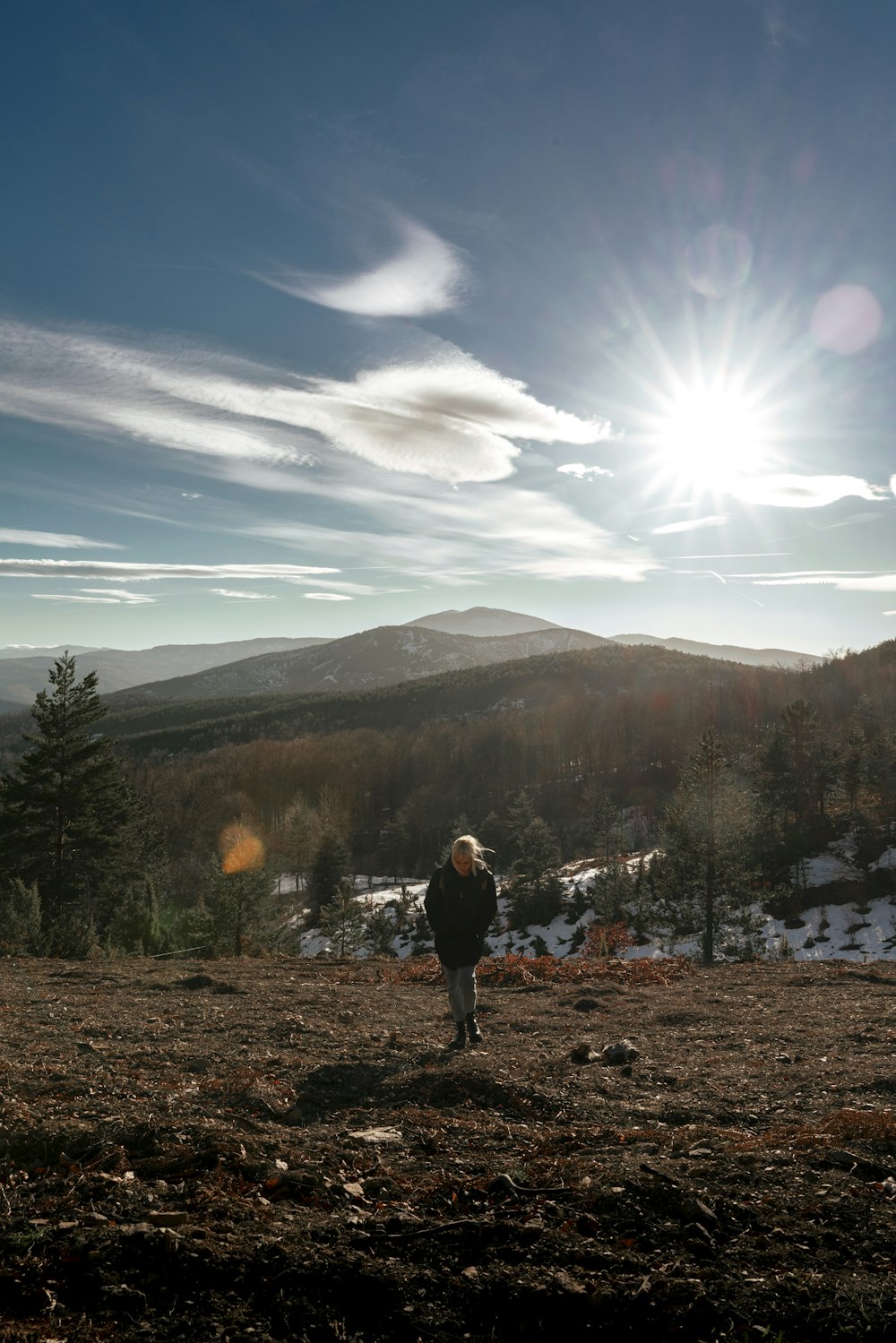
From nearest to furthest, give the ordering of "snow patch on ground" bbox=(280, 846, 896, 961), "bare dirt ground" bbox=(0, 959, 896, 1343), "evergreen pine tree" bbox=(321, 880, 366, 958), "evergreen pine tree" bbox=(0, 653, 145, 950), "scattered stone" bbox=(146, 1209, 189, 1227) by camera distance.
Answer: "bare dirt ground" bbox=(0, 959, 896, 1343)
"scattered stone" bbox=(146, 1209, 189, 1227)
"evergreen pine tree" bbox=(0, 653, 145, 950)
"evergreen pine tree" bbox=(321, 880, 366, 958)
"snow patch on ground" bbox=(280, 846, 896, 961)

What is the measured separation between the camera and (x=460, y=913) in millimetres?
8250

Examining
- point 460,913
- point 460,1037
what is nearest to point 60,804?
point 460,1037

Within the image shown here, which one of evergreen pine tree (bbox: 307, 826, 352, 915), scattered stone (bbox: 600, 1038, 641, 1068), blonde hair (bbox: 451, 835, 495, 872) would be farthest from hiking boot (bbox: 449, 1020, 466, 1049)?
evergreen pine tree (bbox: 307, 826, 352, 915)

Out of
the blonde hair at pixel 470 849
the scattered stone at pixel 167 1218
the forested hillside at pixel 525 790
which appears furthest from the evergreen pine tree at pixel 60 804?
the scattered stone at pixel 167 1218

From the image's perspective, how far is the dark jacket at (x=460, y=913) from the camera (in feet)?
26.9

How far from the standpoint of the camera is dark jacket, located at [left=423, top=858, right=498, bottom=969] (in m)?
8.19

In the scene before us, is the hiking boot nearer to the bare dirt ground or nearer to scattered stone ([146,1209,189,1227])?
the bare dirt ground

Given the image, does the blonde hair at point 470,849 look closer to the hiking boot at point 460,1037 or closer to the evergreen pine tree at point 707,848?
the hiking boot at point 460,1037

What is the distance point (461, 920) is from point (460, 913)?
0.08 meters

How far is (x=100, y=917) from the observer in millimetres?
37469

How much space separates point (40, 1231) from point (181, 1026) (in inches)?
207

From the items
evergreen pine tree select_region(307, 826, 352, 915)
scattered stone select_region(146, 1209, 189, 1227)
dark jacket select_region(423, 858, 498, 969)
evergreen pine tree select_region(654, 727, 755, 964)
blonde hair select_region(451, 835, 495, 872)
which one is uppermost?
blonde hair select_region(451, 835, 495, 872)

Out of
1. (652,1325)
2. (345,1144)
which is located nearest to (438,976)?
(345,1144)

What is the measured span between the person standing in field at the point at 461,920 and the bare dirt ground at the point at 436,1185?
0.51 metres
